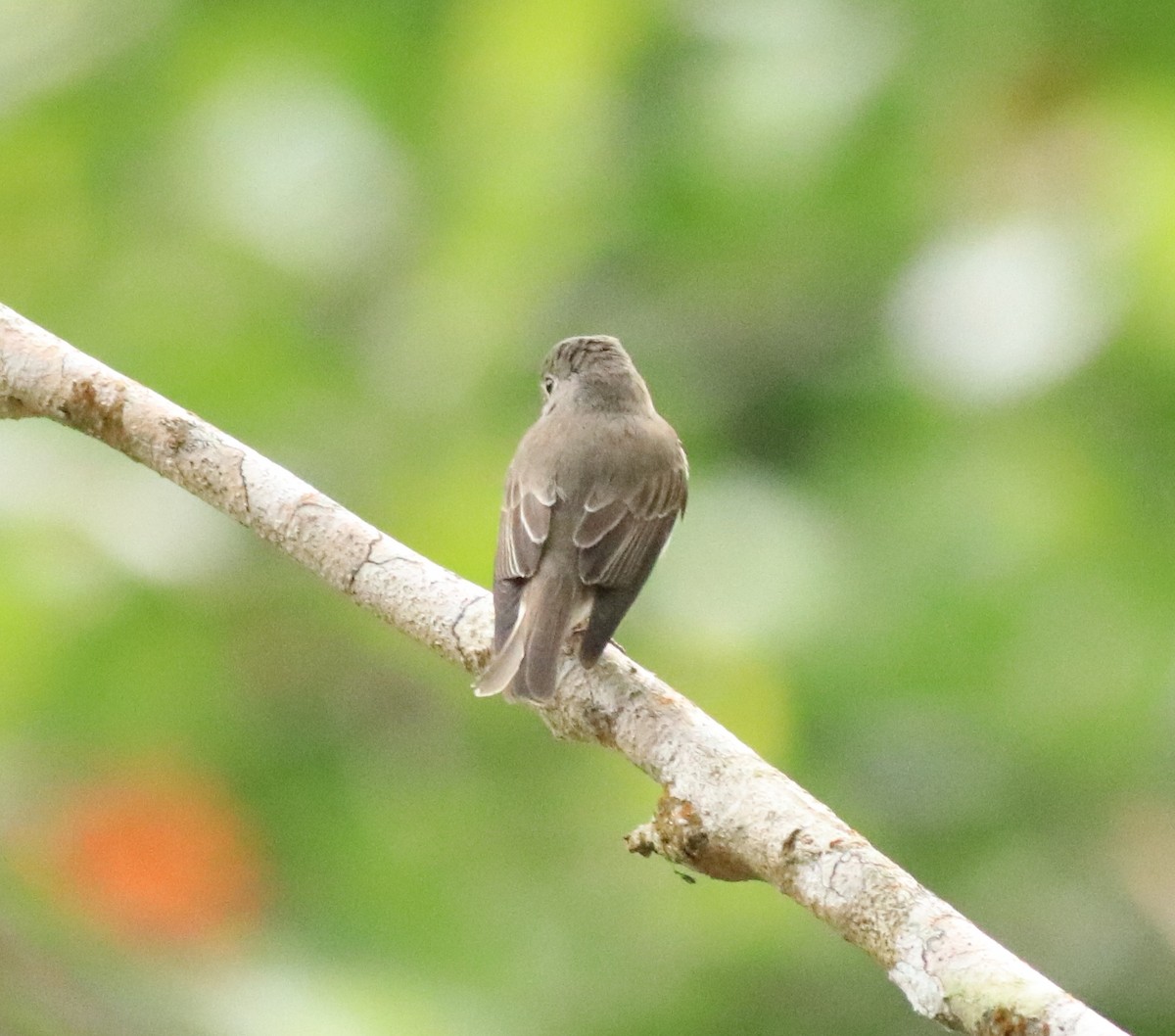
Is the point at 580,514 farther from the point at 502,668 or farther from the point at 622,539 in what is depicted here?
the point at 502,668

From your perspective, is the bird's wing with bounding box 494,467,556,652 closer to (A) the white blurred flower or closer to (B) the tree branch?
(B) the tree branch

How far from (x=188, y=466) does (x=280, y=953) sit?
110 centimetres

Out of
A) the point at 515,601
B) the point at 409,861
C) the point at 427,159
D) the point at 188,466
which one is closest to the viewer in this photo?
the point at 188,466

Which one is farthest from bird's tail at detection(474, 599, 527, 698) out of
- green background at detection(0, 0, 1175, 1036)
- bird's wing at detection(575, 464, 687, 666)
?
green background at detection(0, 0, 1175, 1036)

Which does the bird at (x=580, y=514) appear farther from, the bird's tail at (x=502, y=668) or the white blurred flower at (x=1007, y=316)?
the white blurred flower at (x=1007, y=316)

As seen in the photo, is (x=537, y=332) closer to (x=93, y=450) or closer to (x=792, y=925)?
(x=93, y=450)

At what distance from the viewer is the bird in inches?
134

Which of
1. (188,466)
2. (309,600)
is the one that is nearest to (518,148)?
(309,600)

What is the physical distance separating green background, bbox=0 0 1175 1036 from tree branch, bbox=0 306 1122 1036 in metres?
0.75

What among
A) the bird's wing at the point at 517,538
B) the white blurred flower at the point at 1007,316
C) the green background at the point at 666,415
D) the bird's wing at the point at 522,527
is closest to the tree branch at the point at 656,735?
the bird's wing at the point at 517,538

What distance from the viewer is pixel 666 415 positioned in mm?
4863

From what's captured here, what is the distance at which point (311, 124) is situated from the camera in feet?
15.0

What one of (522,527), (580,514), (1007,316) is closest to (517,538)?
(522,527)

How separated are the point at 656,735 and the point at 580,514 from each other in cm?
119
